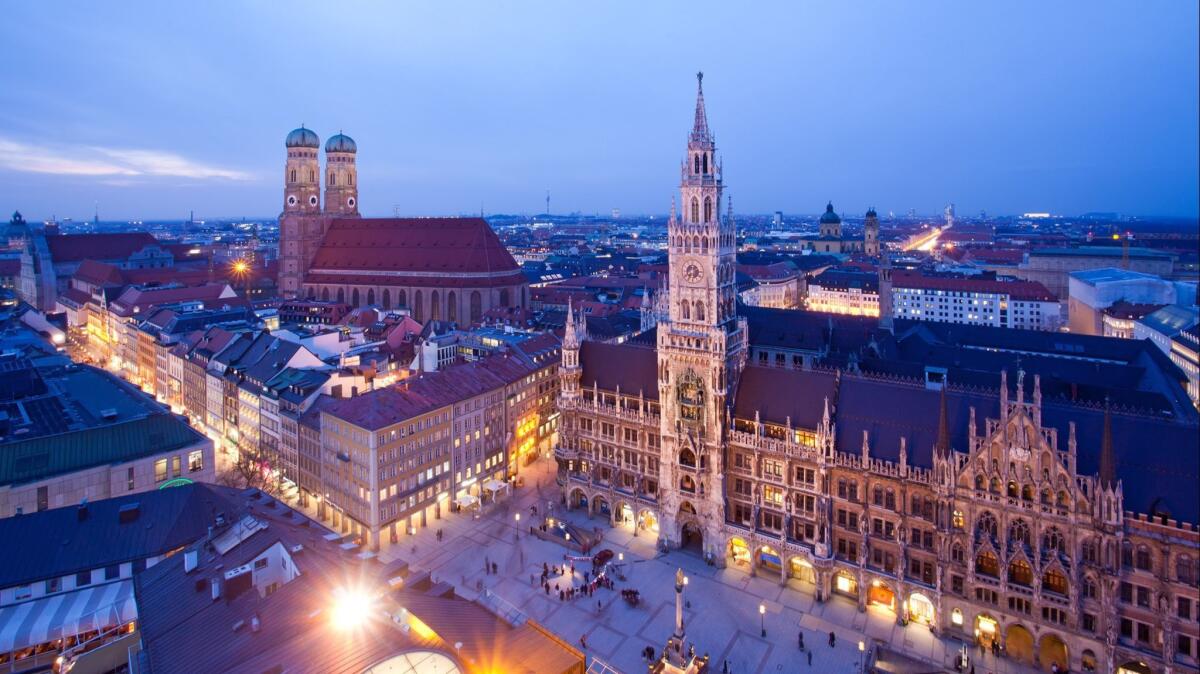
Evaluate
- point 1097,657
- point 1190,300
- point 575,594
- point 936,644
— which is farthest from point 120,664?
point 1190,300

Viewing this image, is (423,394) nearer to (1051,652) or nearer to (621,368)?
(621,368)

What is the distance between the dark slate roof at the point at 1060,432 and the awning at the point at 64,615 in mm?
55412

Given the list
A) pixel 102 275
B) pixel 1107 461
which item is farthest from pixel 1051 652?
pixel 102 275

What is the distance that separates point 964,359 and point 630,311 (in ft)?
230

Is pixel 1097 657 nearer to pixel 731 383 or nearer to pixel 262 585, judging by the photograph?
pixel 731 383

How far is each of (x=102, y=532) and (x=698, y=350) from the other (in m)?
49.7

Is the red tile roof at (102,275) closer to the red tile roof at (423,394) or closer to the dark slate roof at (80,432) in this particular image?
the dark slate roof at (80,432)

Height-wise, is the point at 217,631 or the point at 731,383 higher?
the point at 731,383

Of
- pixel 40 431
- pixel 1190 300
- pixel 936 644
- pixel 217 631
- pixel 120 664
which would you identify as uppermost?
pixel 1190 300

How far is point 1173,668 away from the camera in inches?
1818

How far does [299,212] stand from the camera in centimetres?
19038

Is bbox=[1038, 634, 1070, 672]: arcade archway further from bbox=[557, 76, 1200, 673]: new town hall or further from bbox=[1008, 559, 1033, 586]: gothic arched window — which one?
bbox=[1008, 559, 1033, 586]: gothic arched window

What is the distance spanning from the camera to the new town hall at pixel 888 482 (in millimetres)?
48062

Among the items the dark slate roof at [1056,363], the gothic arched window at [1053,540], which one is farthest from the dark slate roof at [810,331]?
the gothic arched window at [1053,540]
